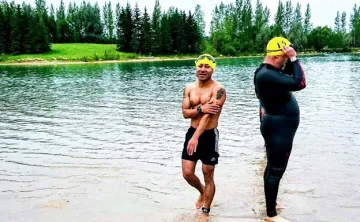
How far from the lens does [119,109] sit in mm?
19156

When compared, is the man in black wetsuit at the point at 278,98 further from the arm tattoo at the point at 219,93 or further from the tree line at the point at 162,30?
the tree line at the point at 162,30

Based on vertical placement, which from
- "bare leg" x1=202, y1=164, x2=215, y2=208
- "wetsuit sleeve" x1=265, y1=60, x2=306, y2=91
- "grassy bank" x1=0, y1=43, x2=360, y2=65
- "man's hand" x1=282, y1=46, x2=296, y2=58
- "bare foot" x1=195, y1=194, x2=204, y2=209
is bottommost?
"bare foot" x1=195, y1=194, x2=204, y2=209

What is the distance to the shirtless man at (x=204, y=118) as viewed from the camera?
568 cm

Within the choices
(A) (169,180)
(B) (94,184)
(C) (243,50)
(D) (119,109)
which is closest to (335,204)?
(A) (169,180)

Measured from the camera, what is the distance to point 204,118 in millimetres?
5672

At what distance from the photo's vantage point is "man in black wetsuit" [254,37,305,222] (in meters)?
5.12

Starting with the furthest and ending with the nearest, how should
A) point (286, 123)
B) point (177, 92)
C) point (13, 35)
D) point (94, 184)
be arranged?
point (13, 35) < point (177, 92) < point (94, 184) < point (286, 123)

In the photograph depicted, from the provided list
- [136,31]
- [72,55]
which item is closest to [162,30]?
[136,31]

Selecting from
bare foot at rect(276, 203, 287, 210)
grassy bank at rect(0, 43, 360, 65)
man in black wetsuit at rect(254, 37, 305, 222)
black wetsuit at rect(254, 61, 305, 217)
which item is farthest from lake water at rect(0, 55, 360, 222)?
grassy bank at rect(0, 43, 360, 65)

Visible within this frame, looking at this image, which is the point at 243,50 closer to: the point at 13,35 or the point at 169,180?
the point at 13,35

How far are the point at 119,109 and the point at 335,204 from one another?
548 inches

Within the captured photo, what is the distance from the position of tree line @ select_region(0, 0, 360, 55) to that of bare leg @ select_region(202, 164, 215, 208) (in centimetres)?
9625

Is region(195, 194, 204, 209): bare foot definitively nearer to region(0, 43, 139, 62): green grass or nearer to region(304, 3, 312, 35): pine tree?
region(0, 43, 139, 62): green grass

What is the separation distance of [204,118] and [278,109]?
1.04 metres
